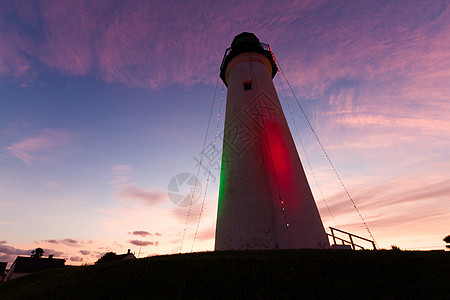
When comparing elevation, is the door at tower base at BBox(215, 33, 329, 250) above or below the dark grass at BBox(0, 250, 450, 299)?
above

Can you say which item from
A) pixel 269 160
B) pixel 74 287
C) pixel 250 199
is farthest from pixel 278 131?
pixel 74 287

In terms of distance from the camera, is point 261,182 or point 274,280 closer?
point 274,280

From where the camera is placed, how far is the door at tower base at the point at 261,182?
770 cm

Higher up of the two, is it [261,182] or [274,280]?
[261,182]

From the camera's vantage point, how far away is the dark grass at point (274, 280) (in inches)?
147

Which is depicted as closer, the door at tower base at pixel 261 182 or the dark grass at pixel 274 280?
the dark grass at pixel 274 280

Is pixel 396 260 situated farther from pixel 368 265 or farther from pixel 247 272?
pixel 247 272

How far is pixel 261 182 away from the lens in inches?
336

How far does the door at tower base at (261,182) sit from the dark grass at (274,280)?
7.24 ft

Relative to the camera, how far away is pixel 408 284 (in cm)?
386

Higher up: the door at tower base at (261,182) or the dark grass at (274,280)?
the door at tower base at (261,182)

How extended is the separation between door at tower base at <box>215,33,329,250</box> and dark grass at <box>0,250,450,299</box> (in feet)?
7.24

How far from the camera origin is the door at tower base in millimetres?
7703

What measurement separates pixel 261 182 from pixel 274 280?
15.0ft
